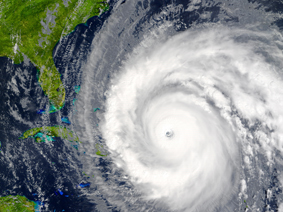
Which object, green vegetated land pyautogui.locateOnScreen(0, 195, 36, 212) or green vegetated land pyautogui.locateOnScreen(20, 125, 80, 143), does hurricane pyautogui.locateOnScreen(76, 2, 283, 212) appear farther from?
green vegetated land pyautogui.locateOnScreen(0, 195, 36, 212)

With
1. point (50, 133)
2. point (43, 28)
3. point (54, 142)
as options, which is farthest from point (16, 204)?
point (43, 28)

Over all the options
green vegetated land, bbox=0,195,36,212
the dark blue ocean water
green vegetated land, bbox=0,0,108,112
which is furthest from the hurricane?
green vegetated land, bbox=0,195,36,212

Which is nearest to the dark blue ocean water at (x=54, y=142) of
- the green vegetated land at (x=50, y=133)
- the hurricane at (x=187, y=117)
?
the green vegetated land at (x=50, y=133)

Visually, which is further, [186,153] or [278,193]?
[186,153]

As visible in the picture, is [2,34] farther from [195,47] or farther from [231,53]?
[231,53]

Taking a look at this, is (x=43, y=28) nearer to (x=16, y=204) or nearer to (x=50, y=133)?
(x=50, y=133)

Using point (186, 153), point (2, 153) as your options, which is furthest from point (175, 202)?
point (2, 153)
